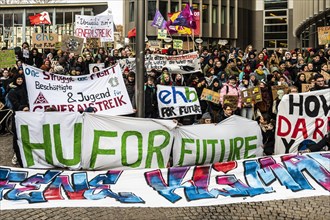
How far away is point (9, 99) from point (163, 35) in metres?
9.49

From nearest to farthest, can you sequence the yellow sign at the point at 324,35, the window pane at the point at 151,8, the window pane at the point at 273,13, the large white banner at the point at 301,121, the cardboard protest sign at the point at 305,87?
the large white banner at the point at 301,121
the cardboard protest sign at the point at 305,87
the yellow sign at the point at 324,35
the window pane at the point at 151,8
the window pane at the point at 273,13

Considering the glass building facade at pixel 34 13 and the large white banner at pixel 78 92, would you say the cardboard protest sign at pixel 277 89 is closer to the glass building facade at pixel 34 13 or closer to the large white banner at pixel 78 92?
the large white banner at pixel 78 92

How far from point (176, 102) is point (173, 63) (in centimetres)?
364

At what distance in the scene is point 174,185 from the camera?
263 inches

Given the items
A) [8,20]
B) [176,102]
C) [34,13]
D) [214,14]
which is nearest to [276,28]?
[214,14]

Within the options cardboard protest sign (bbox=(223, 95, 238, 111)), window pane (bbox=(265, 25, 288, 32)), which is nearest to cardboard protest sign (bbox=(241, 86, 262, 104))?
cardboard protest sign (bbox=(223, 95, 238, 111))

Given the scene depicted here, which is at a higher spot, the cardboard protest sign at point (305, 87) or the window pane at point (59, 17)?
the window pane at point (59, 17)

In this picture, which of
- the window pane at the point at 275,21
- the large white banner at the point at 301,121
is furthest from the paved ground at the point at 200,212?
the window pane at the point at 275,21

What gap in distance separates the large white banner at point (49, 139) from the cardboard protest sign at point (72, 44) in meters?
7.72

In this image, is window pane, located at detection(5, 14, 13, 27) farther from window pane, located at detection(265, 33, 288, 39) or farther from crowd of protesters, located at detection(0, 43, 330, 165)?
window pane, located at detection(265, 33, 288, 39)

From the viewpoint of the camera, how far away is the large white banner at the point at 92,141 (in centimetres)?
776

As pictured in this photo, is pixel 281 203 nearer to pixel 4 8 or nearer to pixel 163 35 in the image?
pixel 163 35

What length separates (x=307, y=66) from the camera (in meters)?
12.7

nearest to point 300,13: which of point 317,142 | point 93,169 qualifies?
point 317,142
